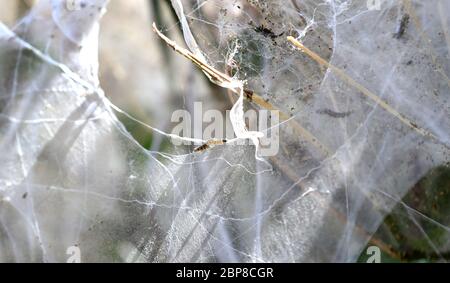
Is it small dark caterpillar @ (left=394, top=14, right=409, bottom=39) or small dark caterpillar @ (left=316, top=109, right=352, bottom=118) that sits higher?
small dark caterpillar @ (left=394, top=14, right=409, bottom=39)

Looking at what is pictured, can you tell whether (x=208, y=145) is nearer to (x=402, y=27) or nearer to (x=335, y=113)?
(x=335, y=113)

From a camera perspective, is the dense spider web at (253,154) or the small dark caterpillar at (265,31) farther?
the small dark caterpillar at (265,31)

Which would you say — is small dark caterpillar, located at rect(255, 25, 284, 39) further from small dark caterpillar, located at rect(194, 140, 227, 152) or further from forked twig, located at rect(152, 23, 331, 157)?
small dark caterpillar, located at rect(194, 140, 227, 152)

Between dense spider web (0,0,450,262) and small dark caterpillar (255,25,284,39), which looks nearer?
dense spider web (0,0,450,262)

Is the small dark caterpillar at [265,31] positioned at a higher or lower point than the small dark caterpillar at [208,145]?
higher

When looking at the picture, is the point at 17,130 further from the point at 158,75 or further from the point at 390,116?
the point at 390,116

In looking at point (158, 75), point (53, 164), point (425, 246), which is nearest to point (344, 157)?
point (425, 246)

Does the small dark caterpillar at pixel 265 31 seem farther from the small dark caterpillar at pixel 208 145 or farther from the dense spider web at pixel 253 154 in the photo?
the small dark caterpillar at pixel 208 145

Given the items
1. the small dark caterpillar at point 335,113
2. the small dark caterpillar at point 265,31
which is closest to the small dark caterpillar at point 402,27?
the small dark caterpillar at point 335,113

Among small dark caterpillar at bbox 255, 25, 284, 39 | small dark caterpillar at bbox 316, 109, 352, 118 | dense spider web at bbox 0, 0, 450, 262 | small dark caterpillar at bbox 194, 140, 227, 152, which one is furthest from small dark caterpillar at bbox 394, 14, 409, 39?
small dark caterpillar at bbox 194, 140, 227, 152
